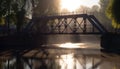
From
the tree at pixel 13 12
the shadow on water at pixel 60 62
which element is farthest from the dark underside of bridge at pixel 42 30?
the shadow on water at pixel 60 62

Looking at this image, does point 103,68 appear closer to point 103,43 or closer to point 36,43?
point 103,43

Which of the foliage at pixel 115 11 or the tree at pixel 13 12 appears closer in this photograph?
the foliage at pixel 115 11

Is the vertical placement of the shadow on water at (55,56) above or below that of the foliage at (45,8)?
below

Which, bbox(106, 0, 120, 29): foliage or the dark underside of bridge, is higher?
bbox(106, 0, 120, 29): foliage

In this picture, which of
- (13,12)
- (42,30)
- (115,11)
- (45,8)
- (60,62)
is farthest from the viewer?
(45,8)

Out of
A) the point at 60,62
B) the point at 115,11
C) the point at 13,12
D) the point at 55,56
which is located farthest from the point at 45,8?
the point at 60,62

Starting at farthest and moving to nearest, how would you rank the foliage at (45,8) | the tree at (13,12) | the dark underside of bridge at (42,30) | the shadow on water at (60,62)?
the foliage at (45,8)
the tree at (13,12)
the dark underside of bridge at (42,30)
the shadow on water at (60,62)

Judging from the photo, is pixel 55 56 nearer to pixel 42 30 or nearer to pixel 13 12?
pixel 42 30

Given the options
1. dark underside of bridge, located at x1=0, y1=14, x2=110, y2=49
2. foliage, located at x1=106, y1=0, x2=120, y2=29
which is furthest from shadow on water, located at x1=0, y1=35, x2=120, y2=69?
foliage, located at x1=106, y1=0, x2=120, y2=29

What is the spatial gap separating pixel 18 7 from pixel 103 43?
1310 inches

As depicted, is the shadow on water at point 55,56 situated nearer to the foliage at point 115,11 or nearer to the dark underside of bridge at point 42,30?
the dark underside of bridge at point 42,30

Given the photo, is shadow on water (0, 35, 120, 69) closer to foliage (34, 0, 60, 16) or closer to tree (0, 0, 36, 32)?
tree (0, 0, 36, 32)

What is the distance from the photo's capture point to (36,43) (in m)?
79.8

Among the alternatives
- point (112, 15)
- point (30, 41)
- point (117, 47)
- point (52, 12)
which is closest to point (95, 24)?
point (112, 15)
